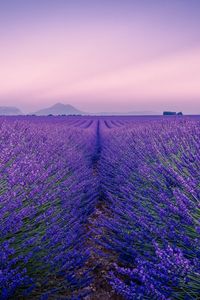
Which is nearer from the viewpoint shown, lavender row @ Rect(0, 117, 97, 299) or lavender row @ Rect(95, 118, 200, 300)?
lavender row @ Rect(95, 118, 200, 300)

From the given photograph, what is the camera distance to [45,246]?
71.3 inches

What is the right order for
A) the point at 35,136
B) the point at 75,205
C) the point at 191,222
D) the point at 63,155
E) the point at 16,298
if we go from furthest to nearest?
the point at 35,136 < the point at 63,155 < the point at 75,205 < the point at 16,298 < the point at 191,222

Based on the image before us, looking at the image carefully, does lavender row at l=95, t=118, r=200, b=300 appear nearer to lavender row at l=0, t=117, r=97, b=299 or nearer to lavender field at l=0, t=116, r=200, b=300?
lavender field at l=0, t=116, r=200, b=300

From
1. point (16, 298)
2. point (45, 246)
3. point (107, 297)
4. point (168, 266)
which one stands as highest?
point (168, 266)

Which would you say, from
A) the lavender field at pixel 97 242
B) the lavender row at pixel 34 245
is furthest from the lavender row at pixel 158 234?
the lavender row at pixel 34 245

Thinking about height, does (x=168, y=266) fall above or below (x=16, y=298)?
above

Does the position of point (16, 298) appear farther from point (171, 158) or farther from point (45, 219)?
point (171, 158)

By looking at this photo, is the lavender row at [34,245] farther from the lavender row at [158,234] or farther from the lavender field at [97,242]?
the lavender row at [158,234]

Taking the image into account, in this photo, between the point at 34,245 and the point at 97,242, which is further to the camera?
the point at 97,242

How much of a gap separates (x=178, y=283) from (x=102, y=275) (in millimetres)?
1097

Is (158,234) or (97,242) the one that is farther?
(97,242)

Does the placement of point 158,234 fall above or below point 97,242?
above

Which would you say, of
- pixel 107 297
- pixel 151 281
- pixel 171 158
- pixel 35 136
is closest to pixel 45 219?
pixel 107 297

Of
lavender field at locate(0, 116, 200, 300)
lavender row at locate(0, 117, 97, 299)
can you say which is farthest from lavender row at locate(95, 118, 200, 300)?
lavender row at locate(0, 117, 97, 299)
